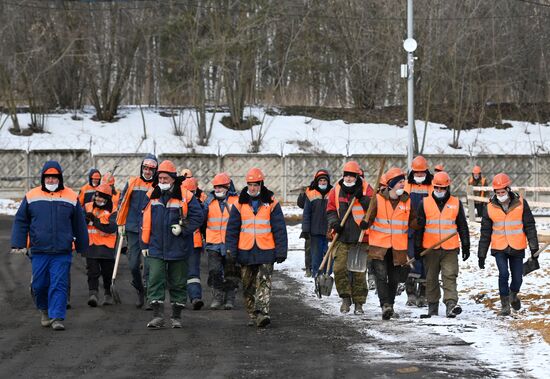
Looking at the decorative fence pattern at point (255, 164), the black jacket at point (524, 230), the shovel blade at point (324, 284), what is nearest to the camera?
the black jacket at point (524, 230)

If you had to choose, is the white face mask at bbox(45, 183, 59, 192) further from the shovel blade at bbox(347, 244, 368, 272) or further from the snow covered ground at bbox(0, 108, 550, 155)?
the snow covered ground at bbox(0, 108, 550, 155)

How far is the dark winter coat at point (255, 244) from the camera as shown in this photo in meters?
13.0

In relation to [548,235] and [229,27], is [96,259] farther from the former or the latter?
[229,27]

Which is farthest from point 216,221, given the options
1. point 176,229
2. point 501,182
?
point 501,182

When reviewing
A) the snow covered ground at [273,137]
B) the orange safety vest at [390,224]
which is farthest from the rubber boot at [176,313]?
the snow covered ground at [273,137]

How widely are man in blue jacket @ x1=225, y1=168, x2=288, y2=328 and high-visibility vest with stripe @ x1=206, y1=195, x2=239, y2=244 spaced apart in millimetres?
2012

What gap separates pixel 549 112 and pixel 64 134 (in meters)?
22.1

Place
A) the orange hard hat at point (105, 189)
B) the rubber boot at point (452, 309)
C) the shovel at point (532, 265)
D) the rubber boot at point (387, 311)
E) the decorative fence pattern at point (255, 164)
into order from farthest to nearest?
1. the decorative fence pattern at point (255, 164)
2. the orange hard hat at point (105, 189)
3. the shovel at point (532, 265)
4. the rubber boot at point (452, 309)
5. the rubber boot at point (387, 311)

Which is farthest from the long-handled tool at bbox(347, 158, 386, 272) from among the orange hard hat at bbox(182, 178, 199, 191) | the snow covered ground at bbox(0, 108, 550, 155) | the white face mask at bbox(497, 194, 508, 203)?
the snow covered ground at bbox(0, 108, 550, 155)

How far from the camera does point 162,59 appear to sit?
2013 inches

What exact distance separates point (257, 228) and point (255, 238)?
123mm

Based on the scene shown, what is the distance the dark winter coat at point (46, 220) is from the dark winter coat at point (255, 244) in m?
1.82

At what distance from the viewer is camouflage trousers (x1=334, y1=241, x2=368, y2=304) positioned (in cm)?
1404

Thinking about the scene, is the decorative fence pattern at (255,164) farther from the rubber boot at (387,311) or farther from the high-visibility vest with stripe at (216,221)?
the rubber boot at (387,311)
